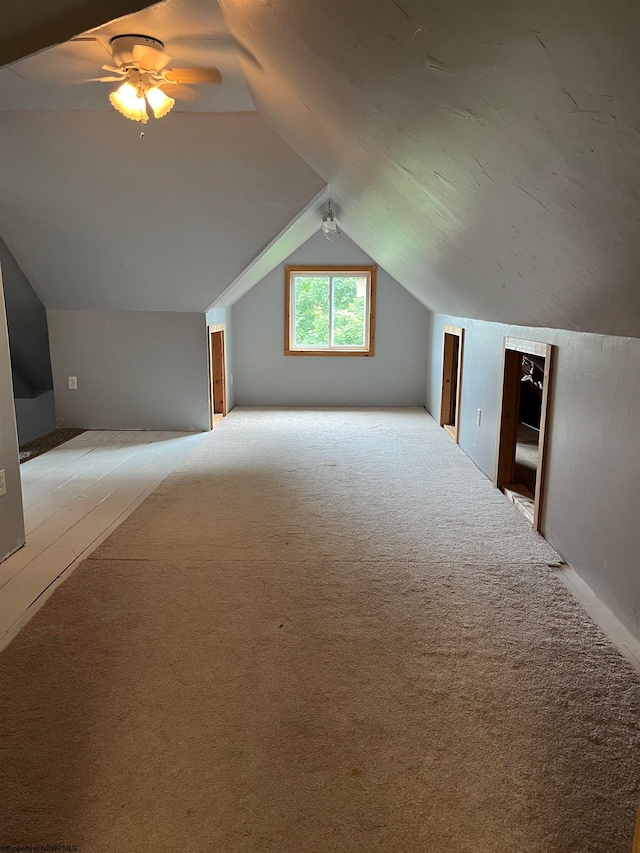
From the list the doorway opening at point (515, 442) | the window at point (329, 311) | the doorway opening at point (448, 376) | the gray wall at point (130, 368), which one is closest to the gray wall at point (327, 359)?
the window at point (329, 311)

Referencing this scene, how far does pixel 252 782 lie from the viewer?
1.43m

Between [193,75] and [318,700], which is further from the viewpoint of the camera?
[193,75]

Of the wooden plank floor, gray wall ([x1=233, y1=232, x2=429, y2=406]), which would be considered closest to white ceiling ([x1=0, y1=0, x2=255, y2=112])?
the wooden plank floor

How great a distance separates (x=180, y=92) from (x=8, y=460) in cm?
231

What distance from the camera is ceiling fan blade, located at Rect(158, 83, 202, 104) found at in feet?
10.3

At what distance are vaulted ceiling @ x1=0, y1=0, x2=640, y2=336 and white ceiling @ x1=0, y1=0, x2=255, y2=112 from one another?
16 mm

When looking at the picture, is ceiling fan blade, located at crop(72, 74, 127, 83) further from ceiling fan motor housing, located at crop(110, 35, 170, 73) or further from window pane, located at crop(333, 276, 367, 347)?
window pane, located at crop(333, 276, 367, 347)

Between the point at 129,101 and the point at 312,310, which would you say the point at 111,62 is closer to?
the point at 129,101

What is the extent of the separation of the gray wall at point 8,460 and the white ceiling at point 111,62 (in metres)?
1.30

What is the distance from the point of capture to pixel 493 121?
1.41 metres

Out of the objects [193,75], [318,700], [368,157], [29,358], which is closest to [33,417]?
[29,358]

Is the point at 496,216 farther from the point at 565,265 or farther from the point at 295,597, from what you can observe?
the point at 295,597

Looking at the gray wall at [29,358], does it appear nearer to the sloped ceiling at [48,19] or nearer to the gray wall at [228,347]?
the gray wall at [228,347]

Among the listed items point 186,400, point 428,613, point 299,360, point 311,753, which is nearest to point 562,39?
point 311,753
